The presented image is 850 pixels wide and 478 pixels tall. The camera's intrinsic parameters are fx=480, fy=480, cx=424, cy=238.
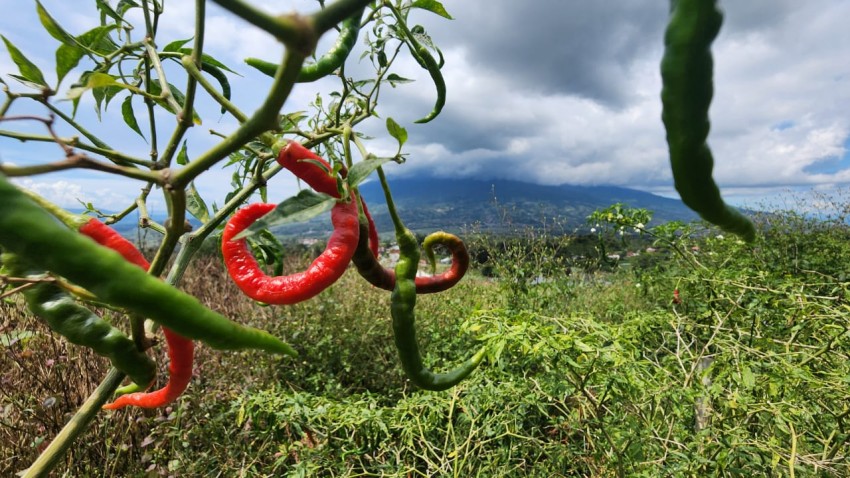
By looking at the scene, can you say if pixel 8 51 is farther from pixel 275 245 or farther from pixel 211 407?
pixel 211 407

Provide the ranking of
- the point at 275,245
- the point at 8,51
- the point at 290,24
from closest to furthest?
the point at 290,24 → the point at 8,51 → the point at 275,245

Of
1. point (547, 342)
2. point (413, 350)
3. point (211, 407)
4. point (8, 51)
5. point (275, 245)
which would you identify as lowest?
point (211, 407)

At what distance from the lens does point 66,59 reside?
716mm

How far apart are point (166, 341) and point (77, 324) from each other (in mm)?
116

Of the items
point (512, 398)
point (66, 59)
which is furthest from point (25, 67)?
point (512, 398)

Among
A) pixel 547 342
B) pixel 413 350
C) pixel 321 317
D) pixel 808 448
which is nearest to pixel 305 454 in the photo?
pixel 547 342

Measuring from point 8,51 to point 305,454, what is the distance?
2.12 meters

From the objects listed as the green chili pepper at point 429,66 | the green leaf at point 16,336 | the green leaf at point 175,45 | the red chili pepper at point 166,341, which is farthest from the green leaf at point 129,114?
the green leaf at point 16,336

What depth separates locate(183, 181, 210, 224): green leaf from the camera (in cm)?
93

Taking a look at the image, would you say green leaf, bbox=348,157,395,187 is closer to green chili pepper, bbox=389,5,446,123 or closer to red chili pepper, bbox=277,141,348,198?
red chili pepper, bbox=277,141,348,198

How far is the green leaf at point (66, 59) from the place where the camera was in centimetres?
71

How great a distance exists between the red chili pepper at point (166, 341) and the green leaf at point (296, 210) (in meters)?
0.16

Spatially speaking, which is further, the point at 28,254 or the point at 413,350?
the point at 413,350

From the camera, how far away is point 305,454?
7.75 feet
